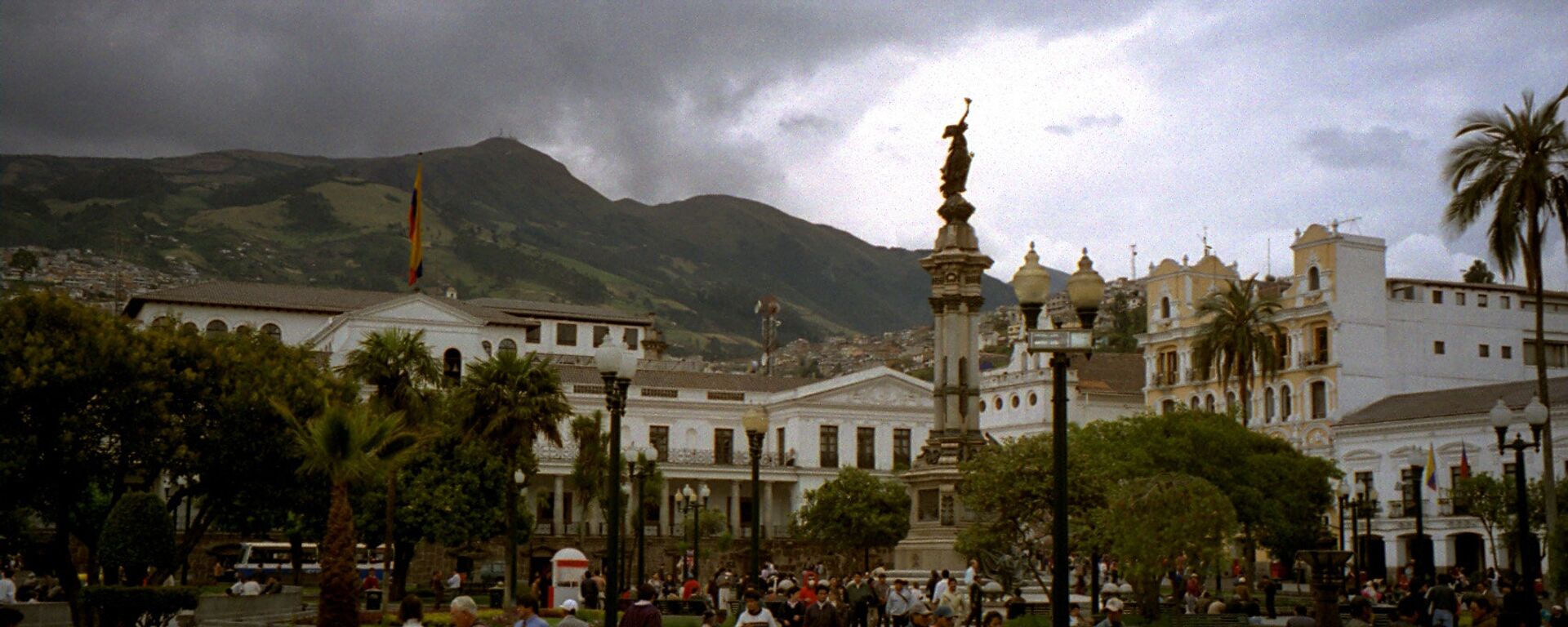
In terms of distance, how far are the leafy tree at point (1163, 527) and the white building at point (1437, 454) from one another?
3433cm

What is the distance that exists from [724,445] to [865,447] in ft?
24.1

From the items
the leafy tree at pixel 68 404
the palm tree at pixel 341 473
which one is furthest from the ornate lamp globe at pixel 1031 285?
the leafy tree at pixel 68 404

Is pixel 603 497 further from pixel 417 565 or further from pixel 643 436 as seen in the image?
pixel 643 436

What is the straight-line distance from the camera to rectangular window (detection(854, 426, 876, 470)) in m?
83.5

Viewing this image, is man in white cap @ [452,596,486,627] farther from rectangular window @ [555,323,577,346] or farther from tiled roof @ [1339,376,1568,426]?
rectangular window @ [555,323,577,346]

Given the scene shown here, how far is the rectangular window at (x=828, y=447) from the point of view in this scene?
82.9 metres

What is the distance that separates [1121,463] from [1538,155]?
56.1 feet

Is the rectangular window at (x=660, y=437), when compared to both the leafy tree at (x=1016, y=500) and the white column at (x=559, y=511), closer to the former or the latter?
the white column at (x=559, y=511)

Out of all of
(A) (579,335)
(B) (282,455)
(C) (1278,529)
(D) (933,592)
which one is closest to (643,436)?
(A) (579,335)

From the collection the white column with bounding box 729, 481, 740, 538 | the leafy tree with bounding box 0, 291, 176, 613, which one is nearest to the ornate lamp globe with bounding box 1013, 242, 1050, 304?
the leafy tree with bounding box 0, 291, 176, 613

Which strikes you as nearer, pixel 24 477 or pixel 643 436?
pixel 24 477

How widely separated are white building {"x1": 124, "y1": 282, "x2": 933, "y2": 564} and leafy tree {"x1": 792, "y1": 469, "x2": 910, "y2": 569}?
8.68 meters

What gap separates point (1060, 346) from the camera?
657 inches

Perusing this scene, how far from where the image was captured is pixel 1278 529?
184 feet
